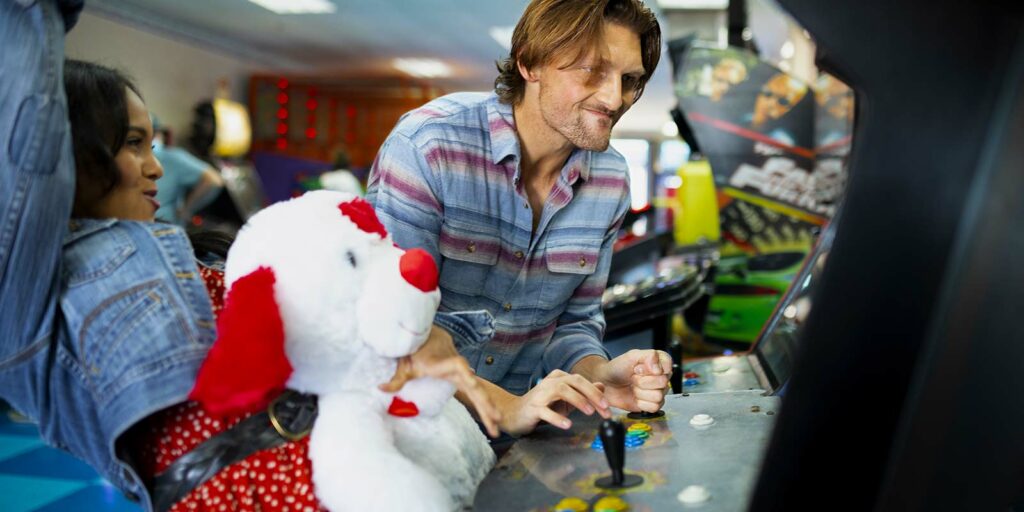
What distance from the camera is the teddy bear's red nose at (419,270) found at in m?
0.86

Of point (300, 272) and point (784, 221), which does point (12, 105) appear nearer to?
point (300, 272)

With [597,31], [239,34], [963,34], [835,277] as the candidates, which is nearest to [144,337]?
[835,277]

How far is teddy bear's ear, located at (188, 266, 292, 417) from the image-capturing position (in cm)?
79

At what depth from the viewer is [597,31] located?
1616mm

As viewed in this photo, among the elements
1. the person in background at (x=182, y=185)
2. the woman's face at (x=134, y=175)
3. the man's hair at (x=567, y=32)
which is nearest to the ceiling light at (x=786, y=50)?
the person in background at (x=182, y=185)

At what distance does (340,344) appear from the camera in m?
0.87

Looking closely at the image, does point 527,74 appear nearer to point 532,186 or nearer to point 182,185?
point 532,186

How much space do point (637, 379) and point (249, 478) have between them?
60 cm

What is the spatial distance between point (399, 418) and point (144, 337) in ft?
0.84

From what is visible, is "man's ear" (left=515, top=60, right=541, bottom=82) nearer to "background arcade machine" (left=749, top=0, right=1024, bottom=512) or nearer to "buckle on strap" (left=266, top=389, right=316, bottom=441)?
"buckle on strap" (left=266, top=389, right=316, bottom=441)

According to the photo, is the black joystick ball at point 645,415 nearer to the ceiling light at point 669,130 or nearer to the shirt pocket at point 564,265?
the shirt pocket at point 564,265

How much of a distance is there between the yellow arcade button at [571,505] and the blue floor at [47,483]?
2.71 metres

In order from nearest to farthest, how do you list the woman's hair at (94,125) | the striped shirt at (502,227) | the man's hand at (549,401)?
the woman's hair at (94,125) < the man's hand at (549,401) < the striped shirt at (502,227)

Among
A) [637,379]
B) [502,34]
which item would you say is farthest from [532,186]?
[502,34]
